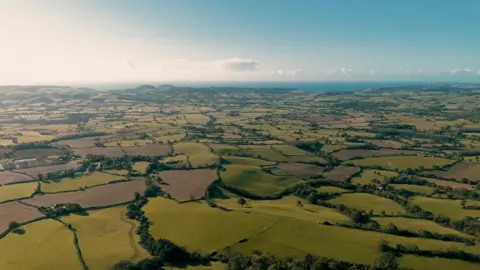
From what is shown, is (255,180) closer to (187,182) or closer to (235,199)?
(235,199)

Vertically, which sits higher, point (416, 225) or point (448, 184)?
point (416, 225)

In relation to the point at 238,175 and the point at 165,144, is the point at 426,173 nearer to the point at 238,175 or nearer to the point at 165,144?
the point at 238,175

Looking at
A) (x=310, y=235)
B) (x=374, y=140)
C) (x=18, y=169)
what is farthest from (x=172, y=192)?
(x=374, y=140)

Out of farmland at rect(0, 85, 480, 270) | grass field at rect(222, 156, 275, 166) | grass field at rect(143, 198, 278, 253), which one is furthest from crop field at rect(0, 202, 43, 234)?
grass field at rect(222, 156, 275, 166)

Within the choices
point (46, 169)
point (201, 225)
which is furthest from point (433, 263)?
point (46, 169)

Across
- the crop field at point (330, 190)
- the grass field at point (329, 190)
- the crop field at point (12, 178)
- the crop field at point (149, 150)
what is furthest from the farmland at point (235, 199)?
the crop field at point (149, 150)
